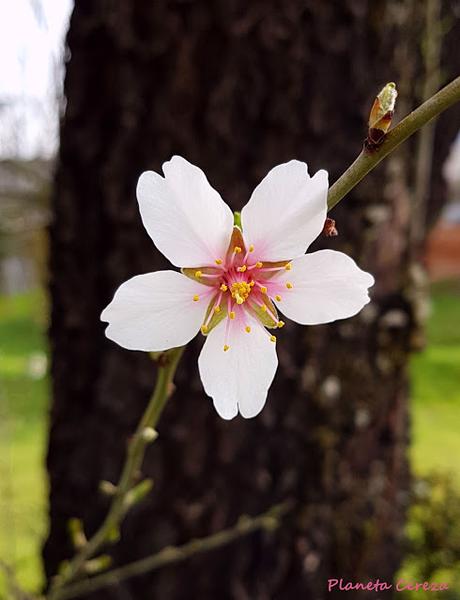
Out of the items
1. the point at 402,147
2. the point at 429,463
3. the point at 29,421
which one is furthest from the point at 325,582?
the point at 29,421

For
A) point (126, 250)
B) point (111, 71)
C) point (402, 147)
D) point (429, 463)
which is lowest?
point (429, 463)

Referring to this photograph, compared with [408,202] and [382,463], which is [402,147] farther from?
[382,463]

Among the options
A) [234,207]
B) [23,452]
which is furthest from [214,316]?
[23,452]

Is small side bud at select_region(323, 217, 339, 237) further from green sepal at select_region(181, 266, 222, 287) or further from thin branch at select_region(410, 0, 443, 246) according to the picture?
thin branch at select_region(410, 0, 443, 246)

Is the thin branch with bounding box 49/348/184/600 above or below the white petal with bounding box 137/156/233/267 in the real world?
below

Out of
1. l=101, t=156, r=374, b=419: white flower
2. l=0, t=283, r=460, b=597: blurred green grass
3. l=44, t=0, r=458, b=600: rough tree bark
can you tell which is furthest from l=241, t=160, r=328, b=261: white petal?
l=0, t=283, r=460, b=597: blurred green grass

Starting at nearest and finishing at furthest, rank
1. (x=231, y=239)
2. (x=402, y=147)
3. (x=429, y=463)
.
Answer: (x=231, y=239) → (x=402, y=147) → (x=429, y=463)
